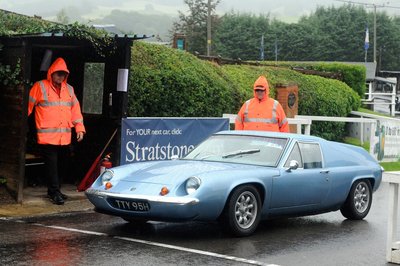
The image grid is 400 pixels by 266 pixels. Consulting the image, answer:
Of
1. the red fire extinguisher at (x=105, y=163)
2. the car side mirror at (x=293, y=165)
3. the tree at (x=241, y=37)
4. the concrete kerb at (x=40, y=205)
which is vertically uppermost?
the tree at (x=241, y=37)

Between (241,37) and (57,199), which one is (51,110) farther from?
(241,37)

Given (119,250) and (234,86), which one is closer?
(119,250)

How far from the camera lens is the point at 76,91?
13008 mm

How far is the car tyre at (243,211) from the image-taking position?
8.38 meters

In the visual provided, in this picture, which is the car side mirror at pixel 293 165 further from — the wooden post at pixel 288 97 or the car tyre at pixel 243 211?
the wooden post at pixel 288 97

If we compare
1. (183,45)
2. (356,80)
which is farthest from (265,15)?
(183,45)

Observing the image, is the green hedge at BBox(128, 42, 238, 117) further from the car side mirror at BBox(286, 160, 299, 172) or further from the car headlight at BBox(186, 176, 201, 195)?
the car headlight at BBox(186, 176, 201, 195)

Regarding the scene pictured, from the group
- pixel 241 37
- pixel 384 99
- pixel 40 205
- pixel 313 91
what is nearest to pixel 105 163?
pixel 40 205

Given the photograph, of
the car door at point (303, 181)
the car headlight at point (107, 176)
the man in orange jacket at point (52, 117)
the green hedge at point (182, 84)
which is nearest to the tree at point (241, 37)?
the green hedge at point (182, 84)

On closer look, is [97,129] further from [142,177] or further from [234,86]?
[234,86]

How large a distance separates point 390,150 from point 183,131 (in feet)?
29.7

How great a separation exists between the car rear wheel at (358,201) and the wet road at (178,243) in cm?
24

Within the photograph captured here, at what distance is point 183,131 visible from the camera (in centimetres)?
1273

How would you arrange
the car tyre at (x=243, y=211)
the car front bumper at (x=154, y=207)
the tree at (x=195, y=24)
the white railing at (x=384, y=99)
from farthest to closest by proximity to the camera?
the tree at (x=195, y=24), the white railing at (x=384, y=99), the car tyre at (x=243, y=211), the car front bumper at (x=154, y=207)
